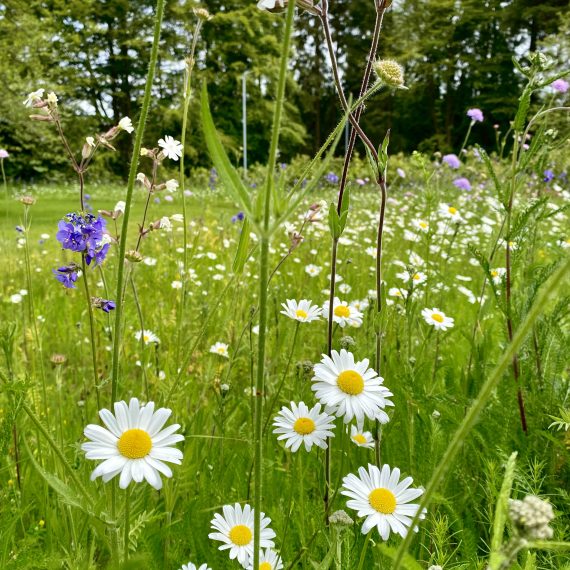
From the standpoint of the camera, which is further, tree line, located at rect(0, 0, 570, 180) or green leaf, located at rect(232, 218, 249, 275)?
tree line, located at rect(0, 0, 570, 180)

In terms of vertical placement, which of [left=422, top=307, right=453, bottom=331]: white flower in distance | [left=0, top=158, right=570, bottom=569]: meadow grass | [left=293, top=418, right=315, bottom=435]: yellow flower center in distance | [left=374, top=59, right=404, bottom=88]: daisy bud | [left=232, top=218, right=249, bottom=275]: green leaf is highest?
[left=374, top=59, right=404, bottom=88]: daisy bud

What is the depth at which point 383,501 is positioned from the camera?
0.72 metres

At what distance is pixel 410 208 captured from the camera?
A: 461 centimetres

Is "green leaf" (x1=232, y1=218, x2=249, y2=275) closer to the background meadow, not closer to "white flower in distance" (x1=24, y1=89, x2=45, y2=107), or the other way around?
the background meadow

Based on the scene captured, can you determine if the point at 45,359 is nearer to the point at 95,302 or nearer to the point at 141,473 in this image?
the point at 95,302

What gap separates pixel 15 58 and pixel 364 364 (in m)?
9.80

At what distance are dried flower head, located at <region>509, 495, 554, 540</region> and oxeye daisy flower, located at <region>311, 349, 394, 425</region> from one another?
436mm

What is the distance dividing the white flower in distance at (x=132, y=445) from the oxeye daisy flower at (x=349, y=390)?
0.25m

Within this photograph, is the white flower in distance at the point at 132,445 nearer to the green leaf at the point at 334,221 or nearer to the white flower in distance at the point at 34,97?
the green leaf at the point at 334,221

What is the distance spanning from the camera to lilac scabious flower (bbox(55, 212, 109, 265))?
37.4 inches

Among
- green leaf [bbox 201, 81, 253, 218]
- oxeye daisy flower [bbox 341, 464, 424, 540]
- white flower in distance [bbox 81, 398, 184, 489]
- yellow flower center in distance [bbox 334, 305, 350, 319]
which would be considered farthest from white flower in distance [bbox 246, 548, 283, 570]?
yellow flower center in distance [bbox 334, 305, 350, 319]

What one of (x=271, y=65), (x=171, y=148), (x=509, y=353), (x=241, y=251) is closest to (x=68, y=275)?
(x=171, y=148)

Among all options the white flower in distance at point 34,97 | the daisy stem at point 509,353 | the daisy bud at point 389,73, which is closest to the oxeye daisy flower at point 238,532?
the daisy stem at point 509,353

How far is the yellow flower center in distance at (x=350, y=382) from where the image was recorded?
78 centimetres
